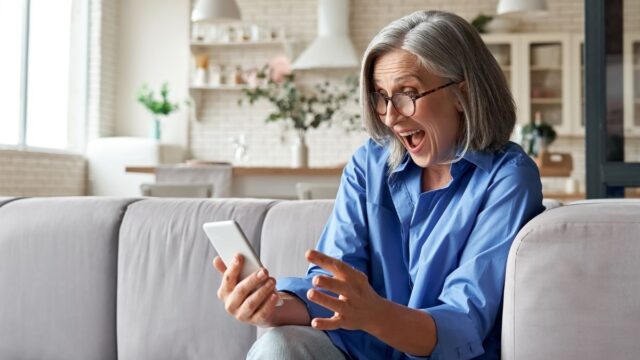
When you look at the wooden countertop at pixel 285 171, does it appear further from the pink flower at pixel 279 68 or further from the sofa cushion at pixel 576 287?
the sofa cushion at pixel 576 287

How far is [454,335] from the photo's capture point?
141 centimetres

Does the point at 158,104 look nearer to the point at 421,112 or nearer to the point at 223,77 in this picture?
the point at 223,77

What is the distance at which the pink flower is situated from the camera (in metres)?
8.34

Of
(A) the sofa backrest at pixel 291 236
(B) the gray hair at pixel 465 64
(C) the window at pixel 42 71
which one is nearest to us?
(B) the gray hair at pixel 465 64

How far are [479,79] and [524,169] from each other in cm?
19

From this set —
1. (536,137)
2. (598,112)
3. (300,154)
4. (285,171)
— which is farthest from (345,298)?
(536,137)

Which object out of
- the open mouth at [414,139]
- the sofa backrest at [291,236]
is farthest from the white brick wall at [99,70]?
the open mouth at [414,139]

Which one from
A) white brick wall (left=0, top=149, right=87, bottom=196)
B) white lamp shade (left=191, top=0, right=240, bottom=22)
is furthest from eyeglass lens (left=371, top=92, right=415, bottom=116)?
white brick wall (left=0, top=149, right=87, bottom=196)

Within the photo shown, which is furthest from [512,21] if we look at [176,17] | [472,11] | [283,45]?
[176,17]

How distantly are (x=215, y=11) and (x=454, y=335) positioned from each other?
5050mm

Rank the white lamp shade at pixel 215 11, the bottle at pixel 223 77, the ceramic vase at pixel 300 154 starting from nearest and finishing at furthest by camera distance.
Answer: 1. the ceramic vase at pixel 300 154
2. the white lamp shade at pixel 215 11
3. the bottle at pixel 223 77

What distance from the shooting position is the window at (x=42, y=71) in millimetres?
6965

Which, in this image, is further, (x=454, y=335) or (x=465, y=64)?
(x=465, y=64)

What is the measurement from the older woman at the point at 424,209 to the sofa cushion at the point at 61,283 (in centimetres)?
70
